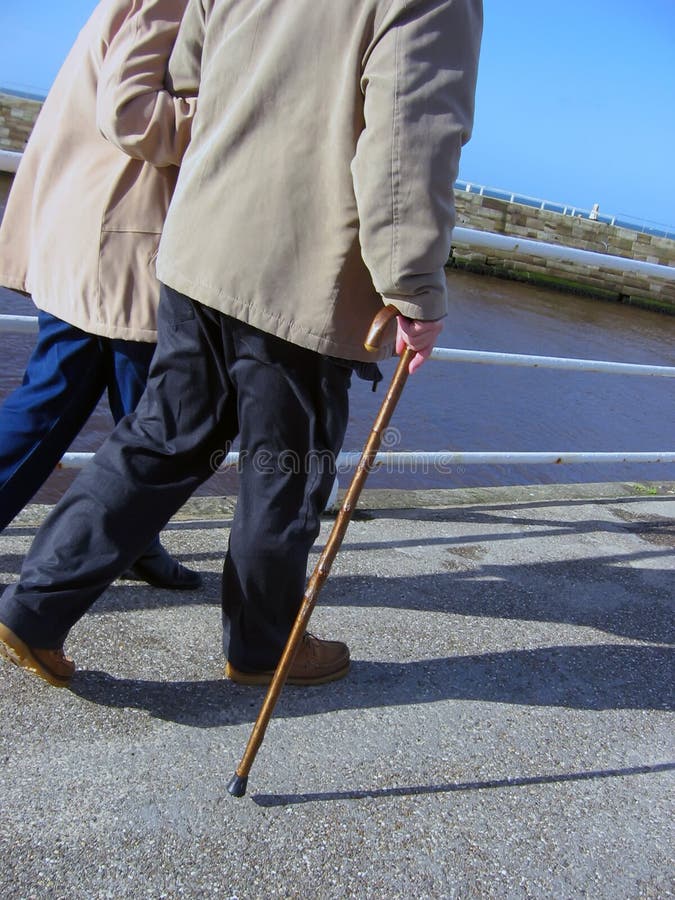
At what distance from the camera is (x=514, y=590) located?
10.1 ft

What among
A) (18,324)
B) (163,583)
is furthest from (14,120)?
(163,583)

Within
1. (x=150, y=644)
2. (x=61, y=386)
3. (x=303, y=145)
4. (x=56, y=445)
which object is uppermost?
(x=303, y=145)

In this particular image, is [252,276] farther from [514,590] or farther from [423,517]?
[423,517]

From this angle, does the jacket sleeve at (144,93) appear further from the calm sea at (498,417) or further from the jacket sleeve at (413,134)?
the calm sea at (498,417)

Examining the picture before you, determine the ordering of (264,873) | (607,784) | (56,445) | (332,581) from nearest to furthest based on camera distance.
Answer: (264,873), (607,784), (56,445), (332,581)

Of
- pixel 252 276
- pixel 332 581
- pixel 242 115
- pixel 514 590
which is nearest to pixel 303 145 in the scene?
pixel 242 115

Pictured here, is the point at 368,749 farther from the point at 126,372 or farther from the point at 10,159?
the point at 10,159

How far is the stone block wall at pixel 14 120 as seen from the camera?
3067 cm

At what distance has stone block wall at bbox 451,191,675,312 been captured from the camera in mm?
28484

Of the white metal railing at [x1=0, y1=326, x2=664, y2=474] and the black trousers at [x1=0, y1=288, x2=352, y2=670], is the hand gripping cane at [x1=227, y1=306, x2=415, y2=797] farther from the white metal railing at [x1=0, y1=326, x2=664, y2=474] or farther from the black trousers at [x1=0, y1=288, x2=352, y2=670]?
the white metal railing at [x1=0, y1=326, x2=664, y2=474]

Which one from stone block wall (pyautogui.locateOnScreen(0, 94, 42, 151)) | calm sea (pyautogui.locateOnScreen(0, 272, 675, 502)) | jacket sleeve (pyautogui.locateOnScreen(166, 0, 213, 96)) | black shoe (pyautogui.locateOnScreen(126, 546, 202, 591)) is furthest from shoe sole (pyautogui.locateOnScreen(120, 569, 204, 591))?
stone block wall (pyautogui.locateOnScreen(0, 94, 42, 151))

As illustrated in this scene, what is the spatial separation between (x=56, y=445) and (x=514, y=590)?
1618 mm

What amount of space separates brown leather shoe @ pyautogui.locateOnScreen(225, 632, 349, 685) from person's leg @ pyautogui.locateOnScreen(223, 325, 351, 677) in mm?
26

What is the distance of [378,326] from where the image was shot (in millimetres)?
1863
